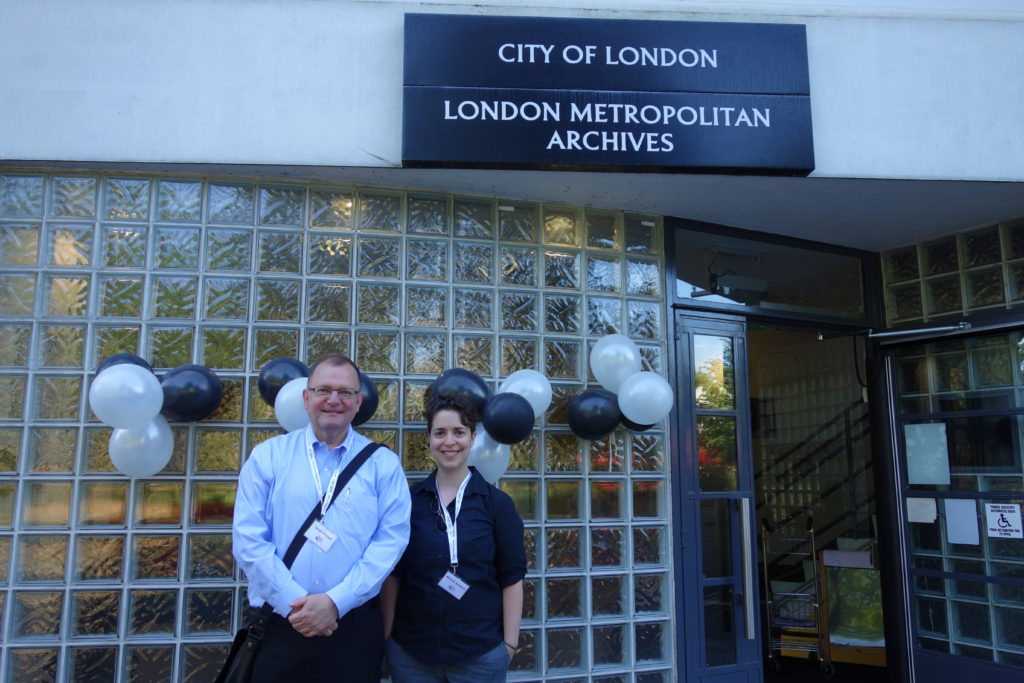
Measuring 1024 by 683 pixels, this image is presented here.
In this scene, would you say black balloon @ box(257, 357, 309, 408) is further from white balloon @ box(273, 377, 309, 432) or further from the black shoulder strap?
the black shoulder strap

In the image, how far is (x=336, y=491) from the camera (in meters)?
2.51

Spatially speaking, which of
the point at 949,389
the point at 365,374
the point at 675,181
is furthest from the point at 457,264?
the point at 949,389

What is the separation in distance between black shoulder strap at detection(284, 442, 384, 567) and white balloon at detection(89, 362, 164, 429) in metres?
1.17

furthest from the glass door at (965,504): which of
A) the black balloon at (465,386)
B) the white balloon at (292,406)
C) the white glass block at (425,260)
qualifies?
the white balloon at (292,406)

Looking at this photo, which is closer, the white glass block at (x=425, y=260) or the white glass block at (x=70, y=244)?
the white glass block at (x=70, y=244)

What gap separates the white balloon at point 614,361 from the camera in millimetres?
3887

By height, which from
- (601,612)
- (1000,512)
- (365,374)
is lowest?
(601,612)

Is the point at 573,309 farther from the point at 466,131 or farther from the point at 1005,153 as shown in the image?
the point at 1005,153

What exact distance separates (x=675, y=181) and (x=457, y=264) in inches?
50.1

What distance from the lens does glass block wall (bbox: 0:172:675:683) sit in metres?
3.52

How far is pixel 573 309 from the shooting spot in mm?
4223

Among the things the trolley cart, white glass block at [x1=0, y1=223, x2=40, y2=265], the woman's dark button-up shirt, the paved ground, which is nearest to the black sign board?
the woman's dark button-up shirt

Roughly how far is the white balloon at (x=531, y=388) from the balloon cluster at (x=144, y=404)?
1422mm

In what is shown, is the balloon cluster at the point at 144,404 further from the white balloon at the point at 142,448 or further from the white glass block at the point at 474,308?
the white glass block at the point at 474,308
